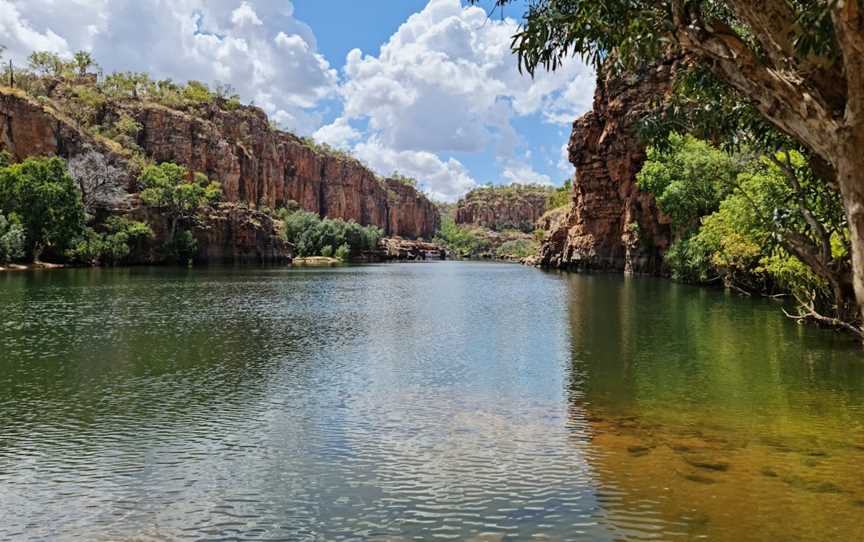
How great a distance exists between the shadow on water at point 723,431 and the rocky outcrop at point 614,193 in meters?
48.0

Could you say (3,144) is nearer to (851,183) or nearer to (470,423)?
(470,423)

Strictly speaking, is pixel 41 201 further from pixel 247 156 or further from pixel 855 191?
pixel 855 191

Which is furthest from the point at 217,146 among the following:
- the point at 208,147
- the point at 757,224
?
the point at 757,224

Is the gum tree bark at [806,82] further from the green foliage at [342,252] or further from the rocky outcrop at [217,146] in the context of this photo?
the green foliage at [342,252]

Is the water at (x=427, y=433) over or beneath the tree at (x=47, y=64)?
beneath

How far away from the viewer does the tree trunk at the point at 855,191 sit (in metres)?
8.35

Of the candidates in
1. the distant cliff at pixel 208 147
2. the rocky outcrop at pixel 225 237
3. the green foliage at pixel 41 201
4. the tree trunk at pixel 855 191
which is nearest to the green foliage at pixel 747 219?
the tree trunk at pixel 855 191

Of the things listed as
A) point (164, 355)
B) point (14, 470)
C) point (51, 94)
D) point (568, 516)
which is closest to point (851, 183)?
point (568, 516)

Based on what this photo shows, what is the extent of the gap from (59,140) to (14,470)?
9629 centimetres

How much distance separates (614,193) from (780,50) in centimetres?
7597

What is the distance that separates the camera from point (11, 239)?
6512 cm

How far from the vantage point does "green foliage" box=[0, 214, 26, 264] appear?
6469 centimetres

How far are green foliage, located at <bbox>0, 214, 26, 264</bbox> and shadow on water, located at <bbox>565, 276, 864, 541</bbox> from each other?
61285 mm

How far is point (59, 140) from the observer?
304 ft
